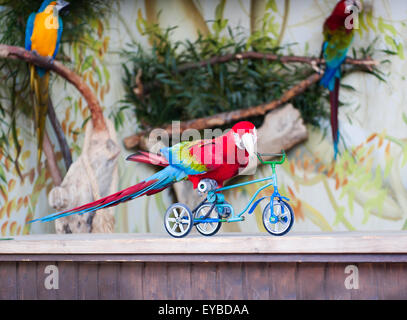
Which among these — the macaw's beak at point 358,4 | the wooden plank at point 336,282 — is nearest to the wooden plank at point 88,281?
the wooden plank at point 336,282

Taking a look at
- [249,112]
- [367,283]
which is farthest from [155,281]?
[249,112]

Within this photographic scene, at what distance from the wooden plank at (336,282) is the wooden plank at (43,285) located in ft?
2.96

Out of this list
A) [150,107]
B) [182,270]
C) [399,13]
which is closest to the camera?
[182,270]

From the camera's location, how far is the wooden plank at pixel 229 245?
1.53 metres

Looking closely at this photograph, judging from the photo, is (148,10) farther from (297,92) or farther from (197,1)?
(297,92)

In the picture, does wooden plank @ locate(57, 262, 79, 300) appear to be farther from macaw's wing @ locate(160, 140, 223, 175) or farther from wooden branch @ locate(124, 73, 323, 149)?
wooden branch @ locate(124, 73, 323, 149)

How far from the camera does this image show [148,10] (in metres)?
3.13

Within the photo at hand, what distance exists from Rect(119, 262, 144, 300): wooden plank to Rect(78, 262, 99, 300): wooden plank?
0.09m

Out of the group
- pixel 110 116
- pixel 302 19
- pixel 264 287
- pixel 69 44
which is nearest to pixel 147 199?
pixel 110 116

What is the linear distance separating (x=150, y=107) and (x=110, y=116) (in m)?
0.25

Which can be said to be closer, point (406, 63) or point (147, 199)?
point (406, 63)

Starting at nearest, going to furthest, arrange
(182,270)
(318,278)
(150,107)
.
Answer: (318,278)
(182,270)
(150,107)

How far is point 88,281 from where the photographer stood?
180 cm

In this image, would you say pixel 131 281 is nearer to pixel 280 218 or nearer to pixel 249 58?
pixel 280 218
